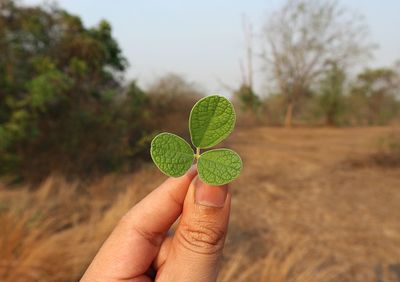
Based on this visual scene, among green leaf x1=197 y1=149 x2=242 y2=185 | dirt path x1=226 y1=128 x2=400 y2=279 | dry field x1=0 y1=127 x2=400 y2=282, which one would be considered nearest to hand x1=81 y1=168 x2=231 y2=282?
green leaf x1=197 y1=149 x2=242 y2=185

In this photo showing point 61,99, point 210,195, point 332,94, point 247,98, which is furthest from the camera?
point 332,94

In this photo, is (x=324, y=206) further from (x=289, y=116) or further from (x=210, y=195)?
(x=289, y=116)

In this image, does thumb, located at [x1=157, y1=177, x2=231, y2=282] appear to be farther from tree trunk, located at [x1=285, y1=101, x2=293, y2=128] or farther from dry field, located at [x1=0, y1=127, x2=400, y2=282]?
tree trunk, located at [x1=285, y1=101, x2=293, y2=128]

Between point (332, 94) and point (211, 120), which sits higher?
point (332, 94)

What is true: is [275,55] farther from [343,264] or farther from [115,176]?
[343,264]

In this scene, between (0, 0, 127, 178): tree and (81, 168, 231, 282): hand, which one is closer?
(81, 168, 231, 282): hand

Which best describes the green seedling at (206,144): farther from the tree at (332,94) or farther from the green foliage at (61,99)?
the tree at (332,94)

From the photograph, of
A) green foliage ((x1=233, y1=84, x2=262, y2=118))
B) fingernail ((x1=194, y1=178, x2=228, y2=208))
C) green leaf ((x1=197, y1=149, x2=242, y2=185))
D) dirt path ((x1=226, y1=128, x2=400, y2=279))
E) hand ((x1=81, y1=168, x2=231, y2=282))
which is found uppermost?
green foliage ((x1=233, y1=84, x2=262, y2=118))

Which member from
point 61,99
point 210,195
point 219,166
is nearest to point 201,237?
point 210,195
